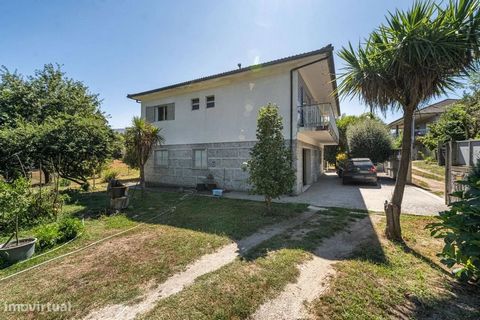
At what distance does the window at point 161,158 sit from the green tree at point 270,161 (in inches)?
344

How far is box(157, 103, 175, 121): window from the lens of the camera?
1367 centimetres

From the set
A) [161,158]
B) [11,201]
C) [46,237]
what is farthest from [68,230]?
[161,158]

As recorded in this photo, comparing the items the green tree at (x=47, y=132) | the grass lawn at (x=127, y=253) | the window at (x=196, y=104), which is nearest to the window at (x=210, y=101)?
the window at (x=196, y=104)

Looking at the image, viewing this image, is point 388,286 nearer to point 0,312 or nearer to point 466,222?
point 466,222

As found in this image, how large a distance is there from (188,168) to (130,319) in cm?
1061

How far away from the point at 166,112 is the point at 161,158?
301 centimetres

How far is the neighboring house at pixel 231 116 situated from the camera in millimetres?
9805

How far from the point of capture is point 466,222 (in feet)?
9.22

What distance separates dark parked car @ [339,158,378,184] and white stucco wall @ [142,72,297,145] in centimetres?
585

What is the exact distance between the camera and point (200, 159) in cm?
1257

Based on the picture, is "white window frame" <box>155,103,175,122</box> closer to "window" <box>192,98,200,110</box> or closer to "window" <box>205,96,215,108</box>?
"window" <box>192,98,200,110</box>

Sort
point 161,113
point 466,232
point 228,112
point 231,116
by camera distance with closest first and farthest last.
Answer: point 466,232 → point 231,116 → point 228,112 → point 161,113

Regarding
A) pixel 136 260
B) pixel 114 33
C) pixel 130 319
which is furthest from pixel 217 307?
pixel 114 33

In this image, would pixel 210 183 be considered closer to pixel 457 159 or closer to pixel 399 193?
pixel 399 193
